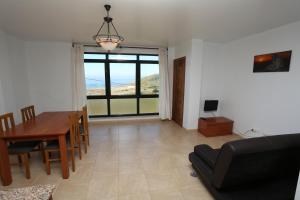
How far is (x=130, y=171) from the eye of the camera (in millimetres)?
2426

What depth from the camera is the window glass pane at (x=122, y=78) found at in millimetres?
4855

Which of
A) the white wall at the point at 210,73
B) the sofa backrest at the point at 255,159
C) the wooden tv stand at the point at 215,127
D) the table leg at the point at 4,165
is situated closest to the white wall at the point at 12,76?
the table leg at the point at 4,165

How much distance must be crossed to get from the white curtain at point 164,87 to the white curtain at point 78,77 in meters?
2.36

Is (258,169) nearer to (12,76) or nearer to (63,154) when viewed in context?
(63,154)

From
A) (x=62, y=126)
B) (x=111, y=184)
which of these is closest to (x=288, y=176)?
(x=111, y=184)

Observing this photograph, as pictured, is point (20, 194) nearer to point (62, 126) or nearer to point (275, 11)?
point (62, 126)

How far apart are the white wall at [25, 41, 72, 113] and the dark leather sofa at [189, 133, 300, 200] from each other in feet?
14.5

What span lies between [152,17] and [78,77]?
2.91m

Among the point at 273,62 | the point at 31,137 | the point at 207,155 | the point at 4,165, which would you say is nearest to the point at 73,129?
Answer: the point at 31,137

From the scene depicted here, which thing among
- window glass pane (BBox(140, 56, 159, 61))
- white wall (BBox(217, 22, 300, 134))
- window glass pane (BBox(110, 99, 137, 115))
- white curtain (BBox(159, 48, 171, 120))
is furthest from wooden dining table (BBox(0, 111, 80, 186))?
white wall (BBox(217, 22, 300, 134))

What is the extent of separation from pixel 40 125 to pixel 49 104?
2.35 metres

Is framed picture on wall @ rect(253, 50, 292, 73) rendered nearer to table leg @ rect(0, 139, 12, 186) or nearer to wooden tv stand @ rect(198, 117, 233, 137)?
wooden tv stand @ rect(198, 117, 233, 137)

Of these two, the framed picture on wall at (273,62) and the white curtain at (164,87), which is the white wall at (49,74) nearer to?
the white curtain at (164,87)

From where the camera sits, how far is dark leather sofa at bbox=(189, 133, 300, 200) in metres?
1.46
